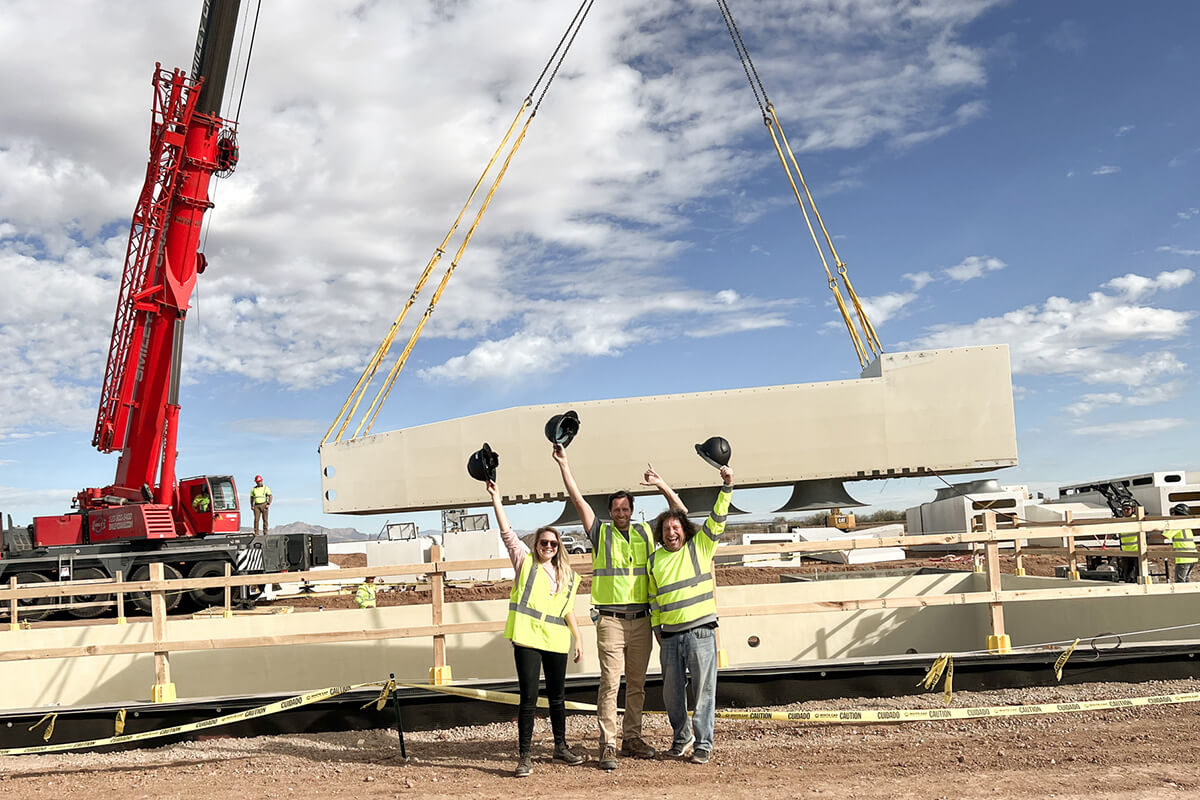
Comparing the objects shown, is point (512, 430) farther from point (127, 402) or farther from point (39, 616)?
A: point (39, 616)

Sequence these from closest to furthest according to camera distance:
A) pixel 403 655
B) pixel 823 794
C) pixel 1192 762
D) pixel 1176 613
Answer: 1. pixel 823 794
2. pixel 1192 762
3. pixel 1176 613
4. pixel 403 655

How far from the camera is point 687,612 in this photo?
214 inches

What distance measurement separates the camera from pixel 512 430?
1717 cm

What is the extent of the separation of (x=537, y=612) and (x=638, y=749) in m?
1.16

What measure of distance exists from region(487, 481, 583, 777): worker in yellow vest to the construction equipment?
502 inches

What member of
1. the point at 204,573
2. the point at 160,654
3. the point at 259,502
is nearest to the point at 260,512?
the point at 259,502

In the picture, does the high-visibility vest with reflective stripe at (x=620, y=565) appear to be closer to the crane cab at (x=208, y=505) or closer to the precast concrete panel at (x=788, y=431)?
the precast concrete panel at (x=788, y=431)

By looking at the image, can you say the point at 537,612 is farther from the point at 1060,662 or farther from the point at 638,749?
the point at 1060,662

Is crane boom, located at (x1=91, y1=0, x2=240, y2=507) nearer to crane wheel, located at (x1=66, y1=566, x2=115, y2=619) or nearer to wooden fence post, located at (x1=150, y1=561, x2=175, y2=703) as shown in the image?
crane wheel, located at (x1=66, y1=566, x2=115, y2=619)

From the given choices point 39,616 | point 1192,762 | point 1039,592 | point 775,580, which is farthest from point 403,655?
point 775,580

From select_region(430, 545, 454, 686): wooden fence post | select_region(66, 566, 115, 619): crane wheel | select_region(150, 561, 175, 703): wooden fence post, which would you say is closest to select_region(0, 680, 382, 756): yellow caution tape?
select_region(150, 561, 175, 703): wooden fence post

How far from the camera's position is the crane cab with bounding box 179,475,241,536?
17.1 m

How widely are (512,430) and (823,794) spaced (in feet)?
41.9

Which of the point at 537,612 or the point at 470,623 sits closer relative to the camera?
the point at 537,612
